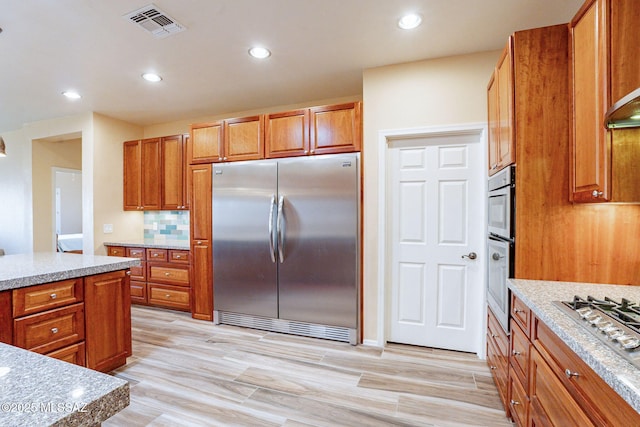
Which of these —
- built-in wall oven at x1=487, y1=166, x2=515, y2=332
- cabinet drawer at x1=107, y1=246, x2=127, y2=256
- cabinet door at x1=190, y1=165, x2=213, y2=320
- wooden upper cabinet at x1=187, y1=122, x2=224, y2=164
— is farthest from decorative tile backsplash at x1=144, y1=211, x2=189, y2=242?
Answer: built-in wall oven at x1=487, y1=166, x2=515, y2=332

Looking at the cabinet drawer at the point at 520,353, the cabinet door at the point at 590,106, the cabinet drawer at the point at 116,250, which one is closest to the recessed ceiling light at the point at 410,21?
the cabinet door at the point at 590,106

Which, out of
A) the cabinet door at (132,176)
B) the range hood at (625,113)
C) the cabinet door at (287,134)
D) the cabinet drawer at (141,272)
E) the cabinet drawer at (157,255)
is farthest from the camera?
the cabinet door at (132,176)

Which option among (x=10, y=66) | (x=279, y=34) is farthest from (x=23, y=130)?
(x=279, y=34)

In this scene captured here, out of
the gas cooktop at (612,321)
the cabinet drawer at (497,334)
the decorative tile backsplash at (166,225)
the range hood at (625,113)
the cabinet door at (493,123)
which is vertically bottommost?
the cabinet drawer at (497,334)

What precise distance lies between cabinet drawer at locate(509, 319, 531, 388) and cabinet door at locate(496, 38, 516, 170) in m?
0.95

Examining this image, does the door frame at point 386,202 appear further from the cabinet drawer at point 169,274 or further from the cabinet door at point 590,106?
the cabinet drawer at point 169,274

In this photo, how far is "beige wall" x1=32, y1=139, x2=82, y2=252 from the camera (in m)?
4.55

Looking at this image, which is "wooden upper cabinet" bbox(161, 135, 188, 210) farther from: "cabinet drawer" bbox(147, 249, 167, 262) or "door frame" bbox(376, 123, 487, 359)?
"door frame" bbox(376, 123, 487, 359)

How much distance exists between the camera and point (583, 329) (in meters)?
1.05

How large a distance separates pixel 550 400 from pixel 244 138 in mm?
3055

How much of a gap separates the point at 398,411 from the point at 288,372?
2.88 ft

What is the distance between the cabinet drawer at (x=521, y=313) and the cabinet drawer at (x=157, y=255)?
3658mm

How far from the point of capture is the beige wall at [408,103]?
2.52 meters

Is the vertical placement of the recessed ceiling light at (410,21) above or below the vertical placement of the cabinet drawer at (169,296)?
above
